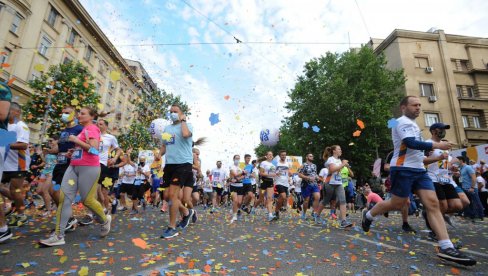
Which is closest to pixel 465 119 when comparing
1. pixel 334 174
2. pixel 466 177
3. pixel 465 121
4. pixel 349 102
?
pixel 465 121

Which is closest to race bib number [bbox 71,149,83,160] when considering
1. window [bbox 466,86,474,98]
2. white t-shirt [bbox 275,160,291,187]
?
white t-shirt [bbox 275,160,291,187]

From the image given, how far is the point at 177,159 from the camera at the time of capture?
495 cm

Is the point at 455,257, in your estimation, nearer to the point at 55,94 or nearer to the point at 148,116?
the point at 55,94

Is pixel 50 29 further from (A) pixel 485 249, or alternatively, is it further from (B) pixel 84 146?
(A) pixel 485 249

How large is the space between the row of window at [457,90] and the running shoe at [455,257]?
98.4ft

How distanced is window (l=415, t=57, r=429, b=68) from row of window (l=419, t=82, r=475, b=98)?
190 centimetres

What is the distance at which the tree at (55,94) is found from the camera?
70.7ft

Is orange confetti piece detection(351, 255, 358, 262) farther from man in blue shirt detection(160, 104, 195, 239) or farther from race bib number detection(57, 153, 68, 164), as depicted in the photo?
race bib number detection(57, 153, 68, 164)

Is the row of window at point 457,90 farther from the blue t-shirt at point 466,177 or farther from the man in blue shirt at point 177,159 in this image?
the man in blue shirt at point 177,159

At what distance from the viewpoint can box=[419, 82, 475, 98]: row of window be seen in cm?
2864

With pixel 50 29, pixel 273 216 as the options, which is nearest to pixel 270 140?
pixel 273 216

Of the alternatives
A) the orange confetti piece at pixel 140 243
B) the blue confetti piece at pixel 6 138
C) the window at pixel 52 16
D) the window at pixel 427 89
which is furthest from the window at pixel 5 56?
the window at pixel 427 89

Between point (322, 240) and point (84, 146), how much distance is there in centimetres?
401

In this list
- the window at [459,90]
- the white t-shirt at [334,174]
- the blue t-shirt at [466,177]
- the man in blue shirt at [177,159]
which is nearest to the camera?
the man in blue shirt at [177,159]
